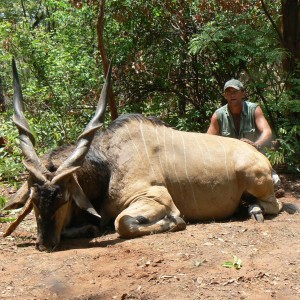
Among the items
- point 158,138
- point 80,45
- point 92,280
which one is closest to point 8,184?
point 158,138

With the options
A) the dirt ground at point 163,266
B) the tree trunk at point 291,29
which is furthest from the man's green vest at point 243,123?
the tree trunk at point 291,29

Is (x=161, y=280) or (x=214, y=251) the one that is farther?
(x=214, y=251)

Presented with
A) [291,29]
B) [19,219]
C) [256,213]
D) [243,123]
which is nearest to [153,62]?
[291,29]

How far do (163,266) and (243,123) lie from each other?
291cm

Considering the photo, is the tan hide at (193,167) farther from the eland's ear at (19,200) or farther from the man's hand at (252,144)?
the eland's ear at (19,200)

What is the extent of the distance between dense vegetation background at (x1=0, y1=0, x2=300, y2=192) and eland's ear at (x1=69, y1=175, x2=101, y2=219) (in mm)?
3086

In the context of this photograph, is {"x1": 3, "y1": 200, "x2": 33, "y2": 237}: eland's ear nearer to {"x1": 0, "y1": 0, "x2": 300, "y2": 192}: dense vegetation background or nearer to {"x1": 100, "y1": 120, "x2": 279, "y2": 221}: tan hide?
{"x1": 100, "y1": 120, "x2": 279, "y2": 221}: tan hide

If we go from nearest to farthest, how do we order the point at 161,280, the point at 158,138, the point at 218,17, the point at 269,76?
the point at 161,280 < the point at 158,138 < the point at 269,76 < the point at 218,17

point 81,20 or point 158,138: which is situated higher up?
point 81,20

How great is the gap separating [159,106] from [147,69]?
61cm

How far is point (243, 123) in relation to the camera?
5.91 m

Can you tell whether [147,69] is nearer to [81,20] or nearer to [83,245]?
[81,20]

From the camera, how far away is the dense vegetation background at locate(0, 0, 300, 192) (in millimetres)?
7285

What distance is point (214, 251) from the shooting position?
3.75 metres
